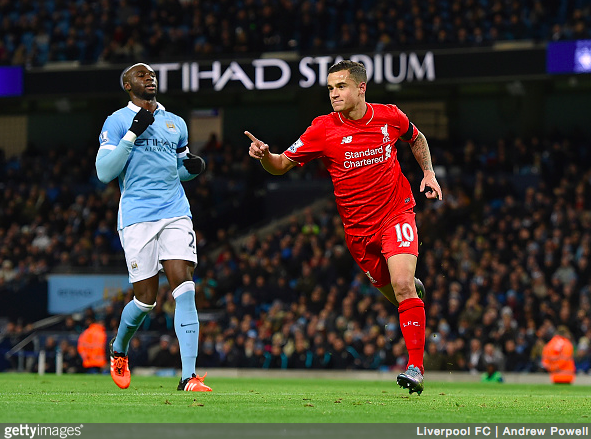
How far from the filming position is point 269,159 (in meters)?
8.22

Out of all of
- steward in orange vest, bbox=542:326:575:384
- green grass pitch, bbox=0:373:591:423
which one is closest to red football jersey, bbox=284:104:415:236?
green grass pitch, bbox=0:373:591:423

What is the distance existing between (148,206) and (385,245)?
210 centimetres

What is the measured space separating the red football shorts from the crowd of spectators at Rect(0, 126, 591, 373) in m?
9.09

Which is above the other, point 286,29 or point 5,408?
point 286,29

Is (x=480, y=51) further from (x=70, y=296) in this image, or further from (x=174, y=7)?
(x=70, y=296)

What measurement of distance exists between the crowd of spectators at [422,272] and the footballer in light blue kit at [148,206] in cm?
950

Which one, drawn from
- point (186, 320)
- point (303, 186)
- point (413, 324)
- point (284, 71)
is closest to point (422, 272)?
point (284, 71)

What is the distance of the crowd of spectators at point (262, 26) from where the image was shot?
25.9 m

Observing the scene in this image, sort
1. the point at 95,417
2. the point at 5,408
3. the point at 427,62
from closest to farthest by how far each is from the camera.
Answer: the point at 95,417
the point at 5,408
the point at 427,62

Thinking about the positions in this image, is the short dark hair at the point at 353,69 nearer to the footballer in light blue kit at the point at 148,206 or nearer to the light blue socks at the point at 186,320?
the footballer in light blue kit at the point at 148,206

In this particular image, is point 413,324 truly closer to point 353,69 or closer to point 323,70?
point 353,69

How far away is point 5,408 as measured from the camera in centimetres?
628

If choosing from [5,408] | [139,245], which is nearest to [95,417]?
[5,408]

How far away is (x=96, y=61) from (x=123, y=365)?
20.9 meters
